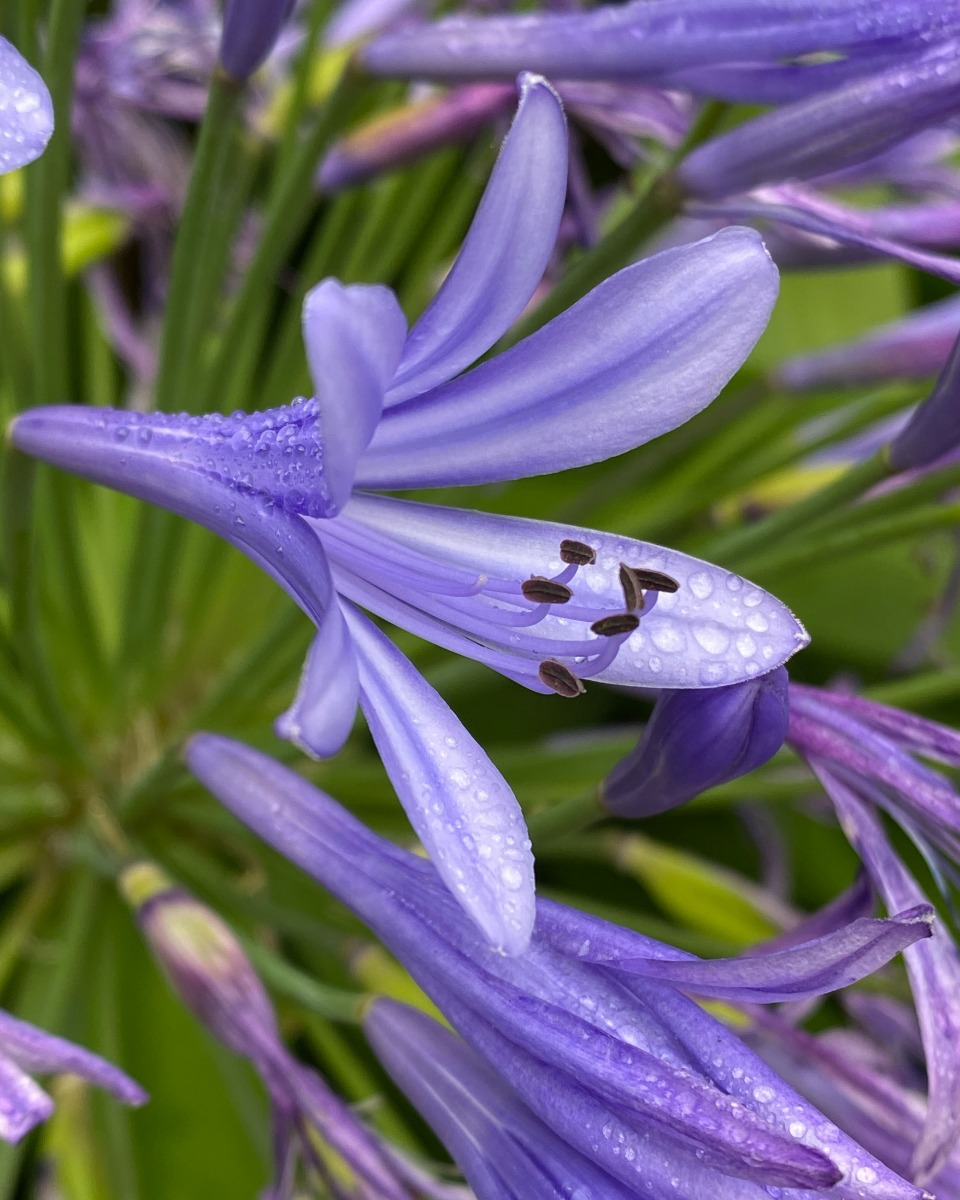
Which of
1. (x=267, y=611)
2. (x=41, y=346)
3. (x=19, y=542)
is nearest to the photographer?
(x=19, y=542)

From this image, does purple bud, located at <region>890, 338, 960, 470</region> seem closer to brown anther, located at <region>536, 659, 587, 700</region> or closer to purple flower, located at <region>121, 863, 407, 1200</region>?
brown anther, located at <region>536, 659, 587, 700</region>

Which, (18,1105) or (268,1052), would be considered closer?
(18,1105)

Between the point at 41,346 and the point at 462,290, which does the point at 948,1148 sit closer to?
the point at 462,290

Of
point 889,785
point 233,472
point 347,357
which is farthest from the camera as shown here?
point 889,785

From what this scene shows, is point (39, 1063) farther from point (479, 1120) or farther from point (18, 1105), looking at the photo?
point (479, 1120)

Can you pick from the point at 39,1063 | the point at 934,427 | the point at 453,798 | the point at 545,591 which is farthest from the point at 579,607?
the point at 39,1063

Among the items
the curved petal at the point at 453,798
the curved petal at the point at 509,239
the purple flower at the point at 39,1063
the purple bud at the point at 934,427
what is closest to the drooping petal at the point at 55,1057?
the purple flower at the point at 39,1063

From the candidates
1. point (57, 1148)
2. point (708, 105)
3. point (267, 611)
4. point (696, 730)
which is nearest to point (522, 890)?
point (696, 730)
